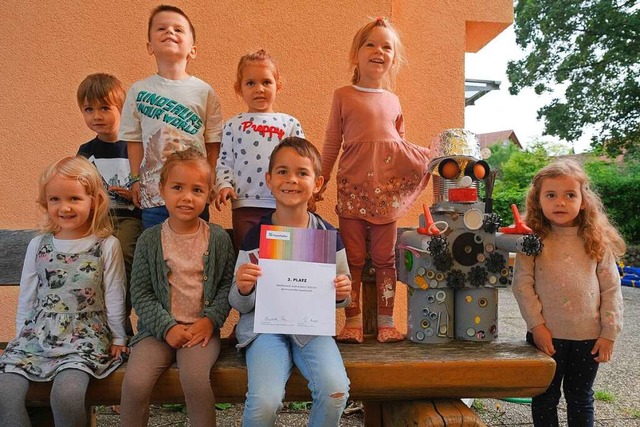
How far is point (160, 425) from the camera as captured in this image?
3.09m

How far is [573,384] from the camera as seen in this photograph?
2355mm

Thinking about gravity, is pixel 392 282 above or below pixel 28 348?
above

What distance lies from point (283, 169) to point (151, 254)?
2.14 ft

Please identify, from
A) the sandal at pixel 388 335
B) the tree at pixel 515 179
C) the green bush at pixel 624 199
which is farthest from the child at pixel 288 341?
the tree at pixel 515 179

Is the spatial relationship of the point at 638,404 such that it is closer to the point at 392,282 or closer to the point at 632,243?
the point at 392,282

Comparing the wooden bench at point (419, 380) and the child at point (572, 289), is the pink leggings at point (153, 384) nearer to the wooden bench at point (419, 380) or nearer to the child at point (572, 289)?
the wooden bench at point (419, 380)

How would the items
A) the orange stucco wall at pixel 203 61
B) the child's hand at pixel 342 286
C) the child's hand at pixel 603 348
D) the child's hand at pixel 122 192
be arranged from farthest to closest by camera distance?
the orange stucco wall at pixel 203 61 < the child's hand at pixel 122 192 < the child's hand at pixel 603 348 < the child's hand at pixel 342 286

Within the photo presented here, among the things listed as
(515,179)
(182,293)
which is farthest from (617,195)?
(182,293)

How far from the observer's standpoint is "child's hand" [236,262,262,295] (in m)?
1.92

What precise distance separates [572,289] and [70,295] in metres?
2.17

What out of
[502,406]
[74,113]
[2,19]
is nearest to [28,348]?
[74,113]

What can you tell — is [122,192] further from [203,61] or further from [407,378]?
[407,378]

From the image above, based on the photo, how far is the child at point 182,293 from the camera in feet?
6.10

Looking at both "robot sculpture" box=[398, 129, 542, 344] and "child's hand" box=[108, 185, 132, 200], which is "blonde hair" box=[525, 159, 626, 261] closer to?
"robot sculpture" box=[398, 129, 542, 344]
